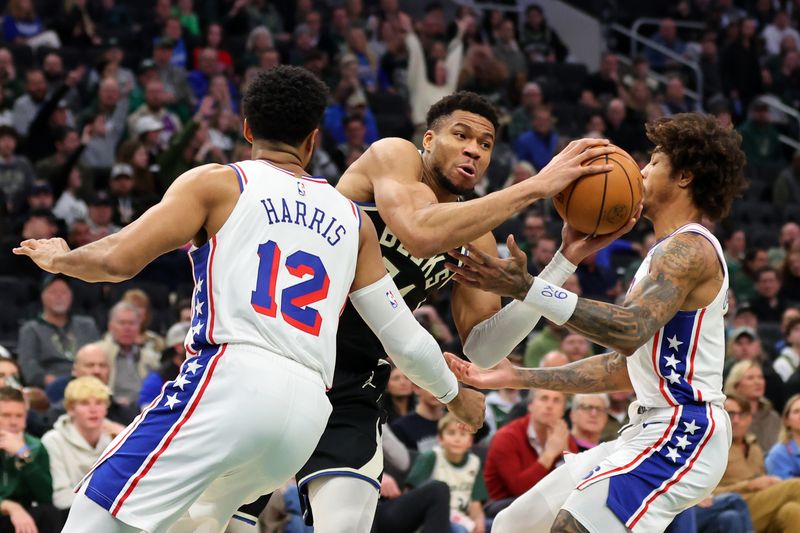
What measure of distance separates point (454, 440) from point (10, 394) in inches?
112

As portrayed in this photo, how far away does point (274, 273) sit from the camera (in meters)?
4.11

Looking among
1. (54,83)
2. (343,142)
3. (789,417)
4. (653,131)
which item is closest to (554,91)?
(343,142)

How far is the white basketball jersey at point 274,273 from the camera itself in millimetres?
4082

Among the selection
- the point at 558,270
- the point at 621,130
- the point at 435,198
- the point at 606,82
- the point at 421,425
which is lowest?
the point at 621,130

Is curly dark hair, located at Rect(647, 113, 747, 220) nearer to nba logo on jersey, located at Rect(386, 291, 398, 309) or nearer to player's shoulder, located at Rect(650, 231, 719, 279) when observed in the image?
player's shoulder, located at Rect(650, 231, 719, 279)

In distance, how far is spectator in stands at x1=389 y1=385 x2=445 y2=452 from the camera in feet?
29.2

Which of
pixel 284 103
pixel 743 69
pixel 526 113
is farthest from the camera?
pixel 743 69

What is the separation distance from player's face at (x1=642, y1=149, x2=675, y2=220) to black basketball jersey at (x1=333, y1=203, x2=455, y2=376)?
2.94 ft

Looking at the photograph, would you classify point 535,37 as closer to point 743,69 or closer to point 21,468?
point 743,69

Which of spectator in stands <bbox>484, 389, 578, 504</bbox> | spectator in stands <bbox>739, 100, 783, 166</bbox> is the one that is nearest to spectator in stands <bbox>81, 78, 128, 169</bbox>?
spectator in stands <bbox>484, 389, 578, 504</bbox>

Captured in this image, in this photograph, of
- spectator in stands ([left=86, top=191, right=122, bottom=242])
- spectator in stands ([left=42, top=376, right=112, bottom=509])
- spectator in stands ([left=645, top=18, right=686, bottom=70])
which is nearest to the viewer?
spectator in stands ([left=42, top=376, right=112, bottom=509])

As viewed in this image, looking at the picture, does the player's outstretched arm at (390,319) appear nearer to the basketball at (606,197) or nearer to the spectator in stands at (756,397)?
the basketball at (606,197)

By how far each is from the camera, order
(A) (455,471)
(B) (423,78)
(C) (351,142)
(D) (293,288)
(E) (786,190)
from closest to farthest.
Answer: (D) (293,288) → (A) (455,471) → (C) (351,142) → (B) (423,78) → (E) (786,190)

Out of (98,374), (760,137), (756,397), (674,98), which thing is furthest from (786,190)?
(98,374)
